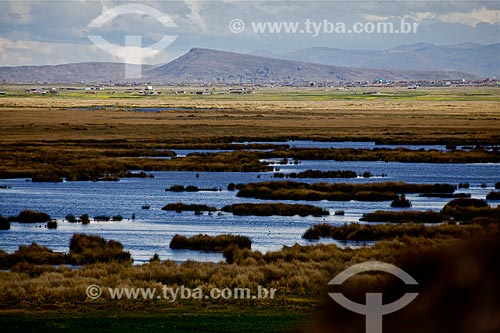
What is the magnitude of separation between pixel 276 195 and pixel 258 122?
78410 mm

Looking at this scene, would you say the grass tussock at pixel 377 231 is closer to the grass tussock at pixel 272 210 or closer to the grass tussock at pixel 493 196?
the grass tussock at pixel 272 210

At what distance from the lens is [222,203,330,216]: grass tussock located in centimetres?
4503

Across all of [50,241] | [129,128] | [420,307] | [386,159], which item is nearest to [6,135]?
[129,128]

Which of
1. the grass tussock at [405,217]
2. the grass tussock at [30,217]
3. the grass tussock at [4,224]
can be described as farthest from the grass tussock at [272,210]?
the grass tussock at [4,224]

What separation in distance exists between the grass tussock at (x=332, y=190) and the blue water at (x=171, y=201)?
116 centimetres

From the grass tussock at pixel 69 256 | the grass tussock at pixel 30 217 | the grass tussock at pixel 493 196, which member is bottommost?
the grass tussock at pixel 69 256

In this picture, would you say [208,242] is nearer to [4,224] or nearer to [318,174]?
[4,224]

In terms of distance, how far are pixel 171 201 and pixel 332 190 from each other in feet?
35.0

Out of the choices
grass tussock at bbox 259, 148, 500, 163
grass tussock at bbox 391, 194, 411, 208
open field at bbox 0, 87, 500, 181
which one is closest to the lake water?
grass tussock at bbox 391, 194, 411, 208

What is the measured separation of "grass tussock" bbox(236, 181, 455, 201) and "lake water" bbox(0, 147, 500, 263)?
44.9 inches

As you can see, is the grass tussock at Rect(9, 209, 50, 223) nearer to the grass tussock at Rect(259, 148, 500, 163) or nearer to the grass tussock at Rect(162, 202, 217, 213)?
the grass tussock at Rect(162, 202, 217, 213)

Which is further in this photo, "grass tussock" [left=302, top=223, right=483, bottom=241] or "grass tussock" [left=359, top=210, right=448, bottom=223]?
"grass tussock" [left=359, top=210, right=448, bottom=223]

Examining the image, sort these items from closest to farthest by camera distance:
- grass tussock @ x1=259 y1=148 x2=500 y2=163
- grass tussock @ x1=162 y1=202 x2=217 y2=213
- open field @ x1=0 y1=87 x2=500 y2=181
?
grass tussock @ x1=162 y1=202 x2=217 y2=213 < open field @ x1=0 y1=87 x2=500 y2=181 < grass tussock @ x1=259 y1=148 x2=500 y2=163

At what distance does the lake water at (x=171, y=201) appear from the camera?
36.2 metres
